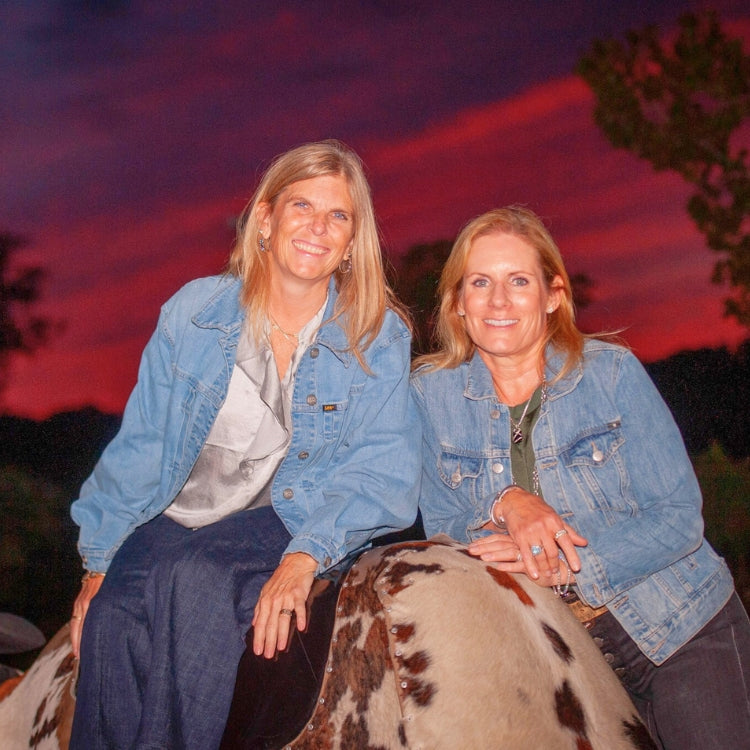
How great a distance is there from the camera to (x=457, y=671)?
1.54 meters

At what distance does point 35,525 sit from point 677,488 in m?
4.70

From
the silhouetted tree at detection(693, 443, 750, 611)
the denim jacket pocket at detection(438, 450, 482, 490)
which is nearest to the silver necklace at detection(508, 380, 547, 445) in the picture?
the denim jacket pocket at detection(438, 450, 482, 490)

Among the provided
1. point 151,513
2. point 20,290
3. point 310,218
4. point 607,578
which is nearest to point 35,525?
point 20,290

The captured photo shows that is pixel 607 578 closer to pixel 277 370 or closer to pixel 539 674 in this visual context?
pixel 539 674

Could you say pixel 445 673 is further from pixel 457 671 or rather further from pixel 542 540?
pixel 542 540

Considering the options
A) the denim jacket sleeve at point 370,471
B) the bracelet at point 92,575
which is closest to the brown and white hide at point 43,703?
the bracelet at point 92,575

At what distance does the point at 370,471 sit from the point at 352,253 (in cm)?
75

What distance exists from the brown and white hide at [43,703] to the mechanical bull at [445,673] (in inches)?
27.4

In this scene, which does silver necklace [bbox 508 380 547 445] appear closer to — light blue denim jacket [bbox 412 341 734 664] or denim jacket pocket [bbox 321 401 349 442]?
light blue denim jacket [bbox 412 341 734 664]

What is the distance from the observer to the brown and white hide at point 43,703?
7.05 ft

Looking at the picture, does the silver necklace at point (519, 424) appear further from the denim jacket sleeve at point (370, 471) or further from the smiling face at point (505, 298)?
the denim jacket sleeve at point (370, 471)

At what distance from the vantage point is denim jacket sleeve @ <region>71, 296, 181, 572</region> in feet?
7.31

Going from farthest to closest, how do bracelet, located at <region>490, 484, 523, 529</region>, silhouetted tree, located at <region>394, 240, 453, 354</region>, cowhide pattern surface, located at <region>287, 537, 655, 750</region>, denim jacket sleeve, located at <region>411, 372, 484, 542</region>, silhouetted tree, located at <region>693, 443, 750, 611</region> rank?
silhouetted tree, located at <region>693, 443, 750, 611</region>
silhouetted tree, located at <region>394, 240, 453, 354</region>
denim jacket sleeve, located at <region>411, 372, 484, 542</region>
bracelet, located at <region>490, 484, 523, 529</region>
cowhide pattern surface, located at <region>287, 537, 655, 750</region>

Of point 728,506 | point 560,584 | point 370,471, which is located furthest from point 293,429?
point 728,506
